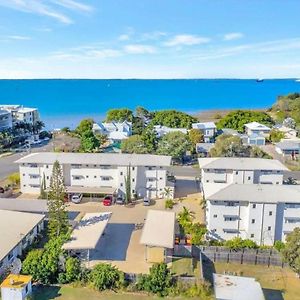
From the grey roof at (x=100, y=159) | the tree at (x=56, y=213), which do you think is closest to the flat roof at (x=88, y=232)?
the tree at (x=56, y=213)

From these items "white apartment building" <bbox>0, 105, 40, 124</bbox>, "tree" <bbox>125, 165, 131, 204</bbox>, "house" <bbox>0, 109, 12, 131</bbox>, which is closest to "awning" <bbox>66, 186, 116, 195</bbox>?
"tree" <bbox>125, 165, 131, 204</bbox>

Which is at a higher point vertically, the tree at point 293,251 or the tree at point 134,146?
the tree at point 134,146

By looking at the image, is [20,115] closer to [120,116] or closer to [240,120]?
[120,116]

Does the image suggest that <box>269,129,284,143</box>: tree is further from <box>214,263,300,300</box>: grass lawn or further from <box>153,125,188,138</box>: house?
<box>214,263,300,300</box>: grass lawn

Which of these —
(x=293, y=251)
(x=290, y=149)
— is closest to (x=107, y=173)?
(x=293, y=251)

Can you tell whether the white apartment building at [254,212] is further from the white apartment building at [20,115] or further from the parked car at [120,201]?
the white apartment building at [20,115]
